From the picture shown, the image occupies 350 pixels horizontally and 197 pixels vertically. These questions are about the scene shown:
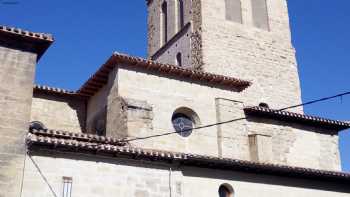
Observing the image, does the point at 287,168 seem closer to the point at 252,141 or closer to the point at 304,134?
the point at 252,141

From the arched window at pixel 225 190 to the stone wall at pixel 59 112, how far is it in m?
6.30

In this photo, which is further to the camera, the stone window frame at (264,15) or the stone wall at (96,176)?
the stone window frame at (264,15)

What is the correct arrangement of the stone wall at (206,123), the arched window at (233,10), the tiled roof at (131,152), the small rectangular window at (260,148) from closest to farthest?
1. the tiled roof at (131,152)
2. the stone wall at (206,123)
3. the small rectangular window at (260,148)
4. the arched window at (233,10)

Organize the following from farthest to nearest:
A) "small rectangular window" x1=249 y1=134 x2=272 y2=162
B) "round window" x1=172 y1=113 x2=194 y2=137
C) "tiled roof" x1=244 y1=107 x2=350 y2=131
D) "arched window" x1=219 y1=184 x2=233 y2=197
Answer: "tiled roof" x1=244 y1=107 x2=350 y2=131 → "small rectangular window" x1=249 y1=134 x2=272 y2=162 → "round window" x1=172 y1=113 x2=194 y2=137 → "arched window" x1=219 y1=184 x2=233 y2=197

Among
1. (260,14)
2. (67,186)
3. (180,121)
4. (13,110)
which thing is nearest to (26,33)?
(13,110)

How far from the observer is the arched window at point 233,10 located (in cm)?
2286

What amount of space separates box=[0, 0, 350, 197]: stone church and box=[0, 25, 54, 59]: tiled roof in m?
0.03

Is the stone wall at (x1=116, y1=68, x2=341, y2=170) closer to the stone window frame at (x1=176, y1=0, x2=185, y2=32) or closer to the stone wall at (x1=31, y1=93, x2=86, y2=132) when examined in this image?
the stone wall at (x1=31, y1=93, x2=86, y2=132)

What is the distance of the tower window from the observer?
23.5m

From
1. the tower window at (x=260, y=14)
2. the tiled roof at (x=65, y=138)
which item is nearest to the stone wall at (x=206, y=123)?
the tiled roof at (x=65, y=138)

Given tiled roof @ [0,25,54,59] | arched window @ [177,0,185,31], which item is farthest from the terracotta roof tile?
arched window @ [177,0,185,31]

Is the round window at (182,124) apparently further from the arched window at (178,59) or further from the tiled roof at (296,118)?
the arched window at (178,59)

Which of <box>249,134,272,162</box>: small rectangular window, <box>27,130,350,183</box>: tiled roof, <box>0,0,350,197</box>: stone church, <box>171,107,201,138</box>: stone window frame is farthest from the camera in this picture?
<box>249,134,272,162</box>: small rectangular window

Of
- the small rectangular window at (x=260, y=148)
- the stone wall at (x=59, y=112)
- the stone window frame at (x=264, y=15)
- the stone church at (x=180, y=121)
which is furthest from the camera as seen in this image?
the stone window frame at (x=264, y=15)
